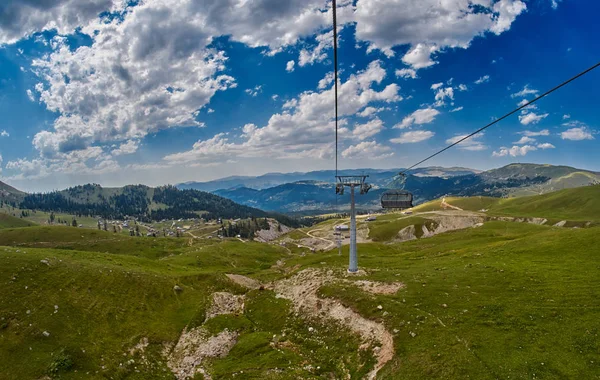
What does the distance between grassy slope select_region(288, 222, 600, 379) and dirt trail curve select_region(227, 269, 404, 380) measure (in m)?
1.19

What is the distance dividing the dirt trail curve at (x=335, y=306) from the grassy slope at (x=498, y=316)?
3.92ft

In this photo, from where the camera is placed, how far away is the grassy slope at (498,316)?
27.6 metres

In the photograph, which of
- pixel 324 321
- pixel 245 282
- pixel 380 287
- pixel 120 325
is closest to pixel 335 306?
pixel 324 321

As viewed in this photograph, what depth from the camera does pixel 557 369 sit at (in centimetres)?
2595

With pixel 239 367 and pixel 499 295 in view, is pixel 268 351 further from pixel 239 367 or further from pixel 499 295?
pixel 499 295

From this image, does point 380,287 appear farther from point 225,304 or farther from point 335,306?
point 225,304

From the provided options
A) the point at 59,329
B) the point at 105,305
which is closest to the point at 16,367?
the point at 59,329

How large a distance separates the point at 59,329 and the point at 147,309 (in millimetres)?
14376

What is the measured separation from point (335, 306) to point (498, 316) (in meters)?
20.4

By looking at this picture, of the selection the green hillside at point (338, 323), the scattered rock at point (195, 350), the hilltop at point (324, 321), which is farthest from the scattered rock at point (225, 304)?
the scattered rock at point (195, 350)

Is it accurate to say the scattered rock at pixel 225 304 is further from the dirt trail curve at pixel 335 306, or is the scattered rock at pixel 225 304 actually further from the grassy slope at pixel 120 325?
the dirt trail curve at pixel 335 306

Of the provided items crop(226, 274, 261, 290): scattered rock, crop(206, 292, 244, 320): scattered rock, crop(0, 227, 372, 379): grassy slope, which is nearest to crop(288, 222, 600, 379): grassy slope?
crop(0, 227, 372, 379): grassy slope

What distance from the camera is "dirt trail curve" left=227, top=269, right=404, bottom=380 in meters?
35.0

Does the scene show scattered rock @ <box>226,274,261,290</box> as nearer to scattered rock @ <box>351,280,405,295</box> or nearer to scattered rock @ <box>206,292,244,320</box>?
scattered rock @ <box>206,292,244,320</box>
